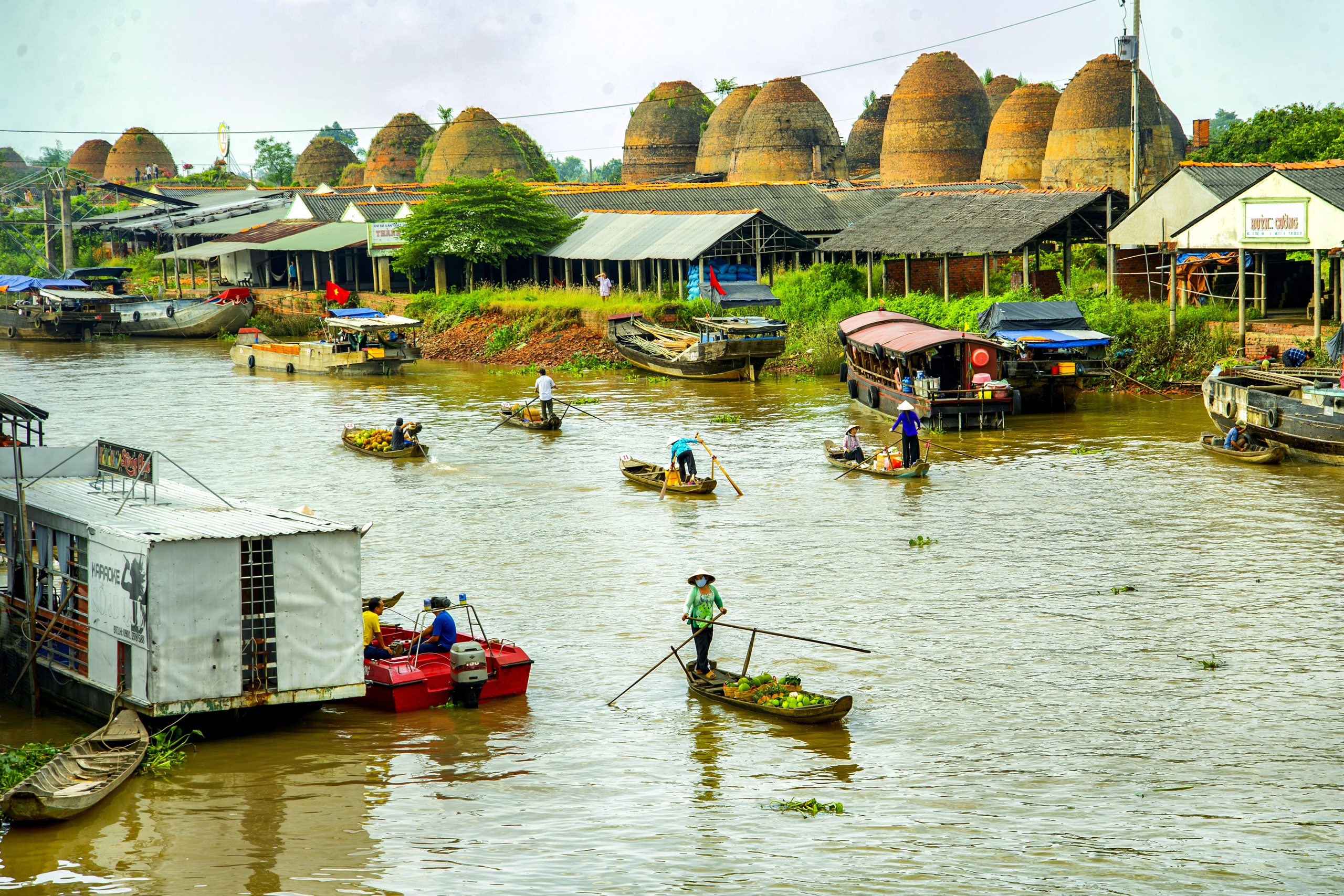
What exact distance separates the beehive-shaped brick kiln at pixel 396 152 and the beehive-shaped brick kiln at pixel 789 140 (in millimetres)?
25841

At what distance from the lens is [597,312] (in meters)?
47.1

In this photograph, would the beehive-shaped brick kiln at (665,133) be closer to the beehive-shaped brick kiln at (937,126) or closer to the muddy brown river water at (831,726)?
the beehive-shaped brick kiln at (937,126)

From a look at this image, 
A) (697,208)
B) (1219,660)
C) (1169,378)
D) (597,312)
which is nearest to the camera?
(1219,660)

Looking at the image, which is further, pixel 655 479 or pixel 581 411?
pixel 581 411

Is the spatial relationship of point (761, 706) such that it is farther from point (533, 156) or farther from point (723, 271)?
point (533, 156)

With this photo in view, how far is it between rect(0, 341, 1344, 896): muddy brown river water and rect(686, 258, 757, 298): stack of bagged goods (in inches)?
817

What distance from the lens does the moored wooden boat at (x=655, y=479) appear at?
24375 mm

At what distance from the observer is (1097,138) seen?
189 feet

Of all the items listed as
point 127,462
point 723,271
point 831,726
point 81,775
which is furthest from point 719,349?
point 81,775

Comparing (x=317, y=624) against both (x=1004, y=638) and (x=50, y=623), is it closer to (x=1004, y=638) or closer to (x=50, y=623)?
(x=50, y=623)

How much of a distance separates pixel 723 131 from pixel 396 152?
2321cm

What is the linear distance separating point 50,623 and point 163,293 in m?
57.6

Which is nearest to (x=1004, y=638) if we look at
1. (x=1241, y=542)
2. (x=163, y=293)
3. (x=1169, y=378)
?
(x=1241, y=542)

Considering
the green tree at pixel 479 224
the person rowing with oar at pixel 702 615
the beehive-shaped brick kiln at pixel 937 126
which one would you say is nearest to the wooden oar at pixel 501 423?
the person rowing with oar at pixel 702 615
